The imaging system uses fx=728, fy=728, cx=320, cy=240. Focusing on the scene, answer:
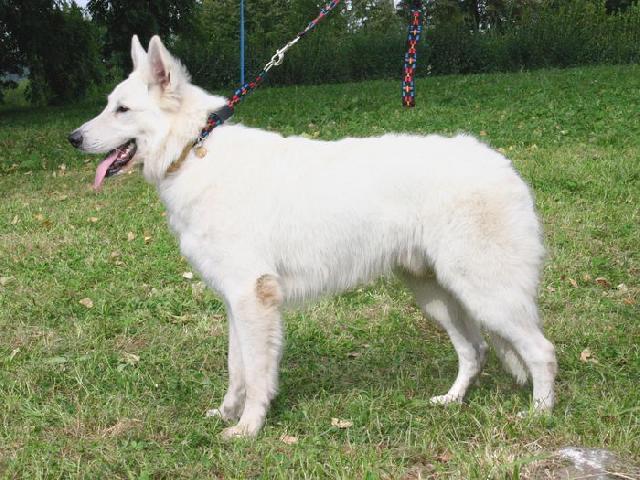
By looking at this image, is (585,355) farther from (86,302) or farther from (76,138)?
(86,302)

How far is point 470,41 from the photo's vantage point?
26.1 metres

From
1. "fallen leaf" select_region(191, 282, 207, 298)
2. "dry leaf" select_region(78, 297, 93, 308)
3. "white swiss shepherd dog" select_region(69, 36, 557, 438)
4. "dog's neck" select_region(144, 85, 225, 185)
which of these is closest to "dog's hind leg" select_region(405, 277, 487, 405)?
"white swiss shepherd dog" select_region(69, 36, 557, 438)

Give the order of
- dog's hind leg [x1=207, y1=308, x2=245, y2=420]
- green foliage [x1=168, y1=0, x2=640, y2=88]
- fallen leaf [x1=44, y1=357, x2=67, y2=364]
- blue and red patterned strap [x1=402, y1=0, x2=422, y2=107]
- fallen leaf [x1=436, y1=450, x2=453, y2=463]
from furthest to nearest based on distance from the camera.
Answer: green foliage [x1=168, y1=0, x2=640, y2=88], blue and red patterned strap [x1=402, y1=0, x2=422, y2=107], fallen leaf [x1=44, y1=357, x2=67, y2=364], dog's hind leg [x1=207, y1=308, x2=245, y2=420], fallen leaf [x1=436, y1=450, x2=453, y2=463]

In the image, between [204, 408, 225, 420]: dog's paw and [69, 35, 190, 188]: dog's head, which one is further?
[204, 408, 225, 420]: dog's paw

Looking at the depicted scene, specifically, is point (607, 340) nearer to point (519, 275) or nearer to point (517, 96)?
point (519, 275)

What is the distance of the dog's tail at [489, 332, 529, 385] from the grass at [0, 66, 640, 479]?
13 centimetres

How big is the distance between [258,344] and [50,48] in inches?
767

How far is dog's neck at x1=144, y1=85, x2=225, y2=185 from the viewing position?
12.1 feet

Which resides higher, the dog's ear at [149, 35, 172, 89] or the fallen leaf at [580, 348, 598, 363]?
the dog's ear at [149, 35, 172, 89]

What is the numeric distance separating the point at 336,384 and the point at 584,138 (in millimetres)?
7582

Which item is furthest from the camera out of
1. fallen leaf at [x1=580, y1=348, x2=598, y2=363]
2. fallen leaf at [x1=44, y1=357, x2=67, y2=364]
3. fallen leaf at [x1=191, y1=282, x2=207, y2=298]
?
fallen leaf at [x1=191, y1=282, x2=207, y2=298]

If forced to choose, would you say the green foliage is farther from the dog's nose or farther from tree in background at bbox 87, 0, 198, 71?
the dog's nose

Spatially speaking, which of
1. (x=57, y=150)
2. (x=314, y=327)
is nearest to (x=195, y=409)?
(x=314, y=327)

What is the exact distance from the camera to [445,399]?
3.89 m
